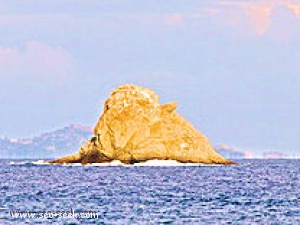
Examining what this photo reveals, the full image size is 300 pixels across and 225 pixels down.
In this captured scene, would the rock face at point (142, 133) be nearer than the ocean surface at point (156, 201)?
No

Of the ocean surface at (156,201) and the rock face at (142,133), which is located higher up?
the rock face at (142,133)

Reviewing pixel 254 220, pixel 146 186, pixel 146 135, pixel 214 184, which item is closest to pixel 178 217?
pixel 254 220

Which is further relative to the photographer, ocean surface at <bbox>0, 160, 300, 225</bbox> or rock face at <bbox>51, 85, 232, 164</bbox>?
rock face at <bbox>51, 85, 232, 164</bbox>

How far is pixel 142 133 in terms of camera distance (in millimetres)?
185625

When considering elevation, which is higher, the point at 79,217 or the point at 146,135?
the point at 146,135

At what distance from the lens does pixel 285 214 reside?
2879 inches

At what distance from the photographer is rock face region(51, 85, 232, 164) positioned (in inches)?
7293

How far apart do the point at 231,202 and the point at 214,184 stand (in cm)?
3321

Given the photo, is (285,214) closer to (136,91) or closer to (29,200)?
(29,200)

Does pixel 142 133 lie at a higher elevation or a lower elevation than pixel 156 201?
higher

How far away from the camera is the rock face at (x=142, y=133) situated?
185 m

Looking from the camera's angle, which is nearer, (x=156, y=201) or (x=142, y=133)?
(x=156, y=201)

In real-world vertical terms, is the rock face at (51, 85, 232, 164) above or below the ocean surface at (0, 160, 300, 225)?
above

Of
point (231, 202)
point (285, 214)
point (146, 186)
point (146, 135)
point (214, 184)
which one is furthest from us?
point (146, 135)
